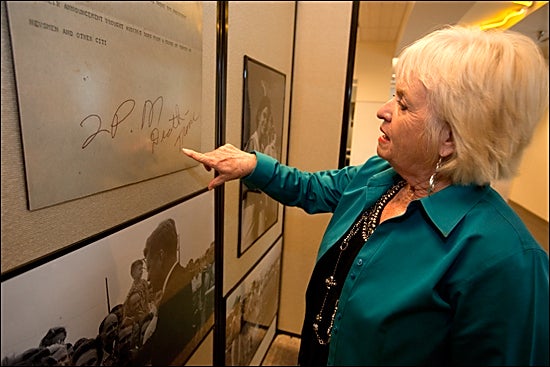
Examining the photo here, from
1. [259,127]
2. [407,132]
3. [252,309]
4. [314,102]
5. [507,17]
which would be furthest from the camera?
[507,17]

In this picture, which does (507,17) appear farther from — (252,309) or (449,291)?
(449,291)

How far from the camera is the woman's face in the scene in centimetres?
80

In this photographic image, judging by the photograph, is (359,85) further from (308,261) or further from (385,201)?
(385,201)

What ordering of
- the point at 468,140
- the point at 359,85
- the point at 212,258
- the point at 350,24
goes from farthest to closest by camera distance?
the point at 359,85, the point at 350,24, the point at 212,258, the point at 468,140

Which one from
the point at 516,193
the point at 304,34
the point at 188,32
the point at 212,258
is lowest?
the point at 516,193

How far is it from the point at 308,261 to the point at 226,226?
1.06m

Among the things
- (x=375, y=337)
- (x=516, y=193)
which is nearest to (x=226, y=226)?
(x=375, y=337)

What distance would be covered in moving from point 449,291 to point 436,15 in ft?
12.8

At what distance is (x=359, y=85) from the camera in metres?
5.68

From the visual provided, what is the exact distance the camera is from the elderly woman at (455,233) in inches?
25.8

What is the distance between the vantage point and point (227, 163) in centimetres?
107

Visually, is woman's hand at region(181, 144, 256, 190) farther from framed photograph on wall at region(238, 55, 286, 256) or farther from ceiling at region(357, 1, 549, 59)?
ceiling at region(357, 1, 549, 59)

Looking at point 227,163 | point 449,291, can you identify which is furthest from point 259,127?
point 449,291
